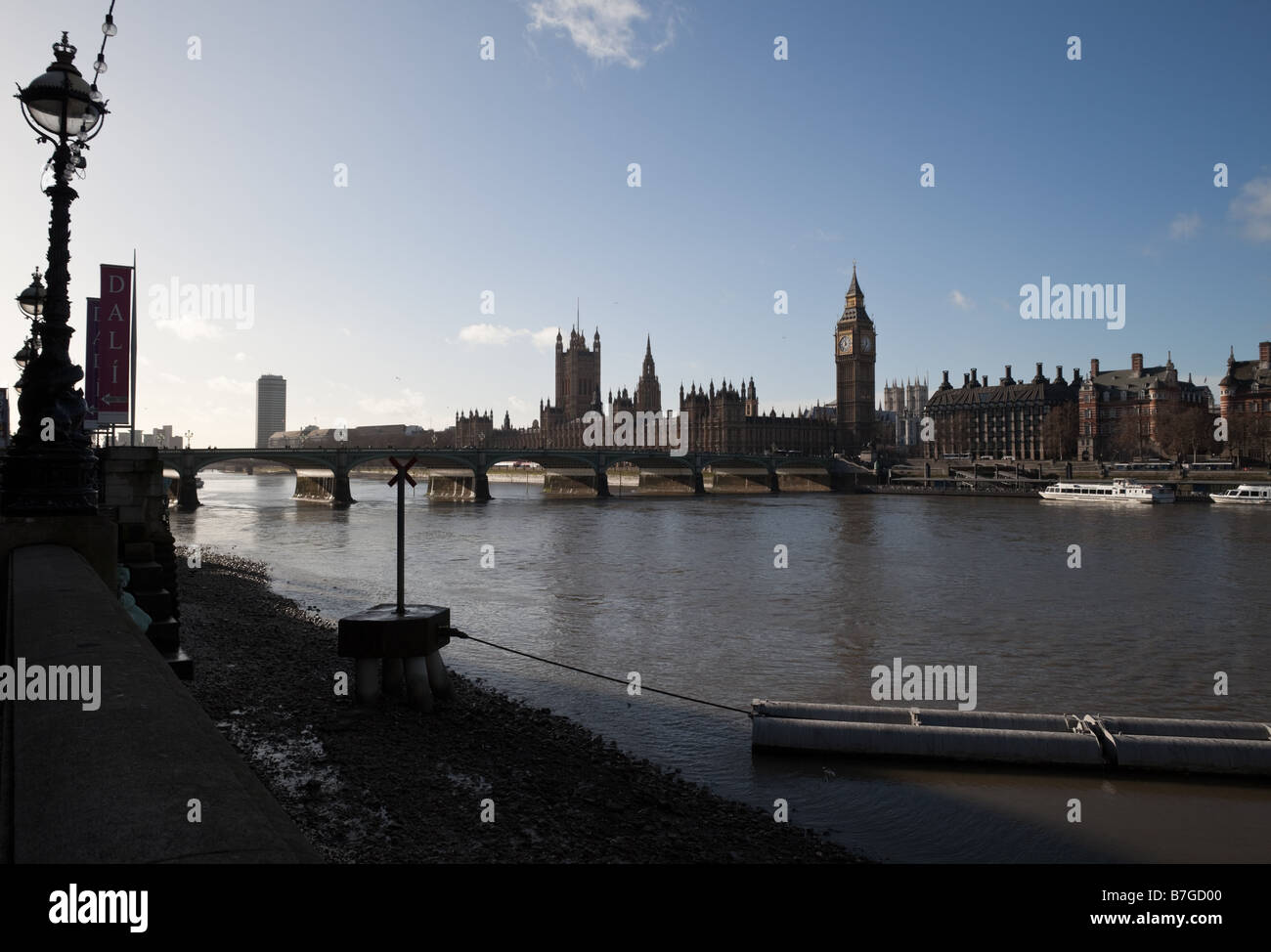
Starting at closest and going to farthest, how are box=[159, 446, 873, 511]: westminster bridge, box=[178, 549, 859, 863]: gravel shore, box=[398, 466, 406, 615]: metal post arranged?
box=[178, 549, 859, 863]: gravel shore
box=[398, 466, 406, 615]: metal post
box=[159, 446, 873, 511]: westminster bridge

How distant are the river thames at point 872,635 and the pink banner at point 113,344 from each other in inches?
276

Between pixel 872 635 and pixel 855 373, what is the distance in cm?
14733

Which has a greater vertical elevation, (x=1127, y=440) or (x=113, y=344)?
(x=1127, y=440)

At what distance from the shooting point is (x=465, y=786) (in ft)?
29.1

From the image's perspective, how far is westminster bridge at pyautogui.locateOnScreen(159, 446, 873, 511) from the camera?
67250 mm

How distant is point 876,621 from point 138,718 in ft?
64.3

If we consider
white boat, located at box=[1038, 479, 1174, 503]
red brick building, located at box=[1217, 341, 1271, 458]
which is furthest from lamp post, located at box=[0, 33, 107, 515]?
red brick building, located at box=[1217, 341, 1271, 458]

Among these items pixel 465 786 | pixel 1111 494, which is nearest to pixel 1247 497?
pixel 1111 494

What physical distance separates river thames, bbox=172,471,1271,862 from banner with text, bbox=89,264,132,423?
7.00 m

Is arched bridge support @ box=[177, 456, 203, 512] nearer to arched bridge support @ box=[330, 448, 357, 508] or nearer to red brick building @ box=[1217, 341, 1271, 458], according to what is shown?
arched bridge support @ box=[330, 448, 357, 508]

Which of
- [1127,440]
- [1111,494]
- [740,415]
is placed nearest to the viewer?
[1111,494]

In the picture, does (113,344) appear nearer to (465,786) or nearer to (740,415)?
(465,786)

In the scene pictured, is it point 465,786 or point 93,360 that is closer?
point 465,786
